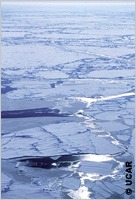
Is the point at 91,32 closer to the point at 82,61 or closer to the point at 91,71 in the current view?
the point at 82,61

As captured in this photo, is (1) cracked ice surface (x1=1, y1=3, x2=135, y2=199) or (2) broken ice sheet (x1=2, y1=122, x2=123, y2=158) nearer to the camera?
(1) cracked ice surface (x1=1, y1=3, x2=135, y2=199)

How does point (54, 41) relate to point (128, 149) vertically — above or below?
above

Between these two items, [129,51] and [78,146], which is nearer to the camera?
[78,146]

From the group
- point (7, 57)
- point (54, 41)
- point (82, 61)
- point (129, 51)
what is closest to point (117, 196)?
point (82, 61)

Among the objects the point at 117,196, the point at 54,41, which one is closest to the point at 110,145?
the point at 117,196

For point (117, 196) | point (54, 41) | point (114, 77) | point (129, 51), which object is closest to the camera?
point (117, 196)

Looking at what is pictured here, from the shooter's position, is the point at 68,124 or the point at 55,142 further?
the point at 68,124

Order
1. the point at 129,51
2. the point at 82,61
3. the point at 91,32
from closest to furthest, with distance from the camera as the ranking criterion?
the point at 82,61, the point at 129,51, the point at 91,32

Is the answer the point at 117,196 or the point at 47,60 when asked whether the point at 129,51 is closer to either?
the point at 47,60
